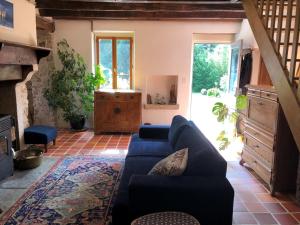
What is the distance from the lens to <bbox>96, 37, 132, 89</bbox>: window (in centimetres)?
591

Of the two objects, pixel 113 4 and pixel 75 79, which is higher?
pixel 113 4

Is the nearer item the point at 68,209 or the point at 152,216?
the point at 152,216

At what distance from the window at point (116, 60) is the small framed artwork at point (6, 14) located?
8.73ft

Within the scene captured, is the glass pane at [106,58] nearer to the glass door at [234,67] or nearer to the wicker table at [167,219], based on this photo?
the glass door at [234,67]

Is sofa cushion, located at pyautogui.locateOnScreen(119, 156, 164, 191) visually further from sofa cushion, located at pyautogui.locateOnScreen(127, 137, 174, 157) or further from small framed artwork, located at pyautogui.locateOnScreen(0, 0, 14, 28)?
small framed artwork, located at pyautogui.locateOnScreen(0, 0, 14, 28)

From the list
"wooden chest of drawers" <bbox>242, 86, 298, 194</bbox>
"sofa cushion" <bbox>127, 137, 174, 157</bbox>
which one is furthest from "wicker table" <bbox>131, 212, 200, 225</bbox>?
"wooden chest of drawers" <bbox>242, 86, 298, 194</bbox>

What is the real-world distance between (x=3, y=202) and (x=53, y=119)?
3358mm

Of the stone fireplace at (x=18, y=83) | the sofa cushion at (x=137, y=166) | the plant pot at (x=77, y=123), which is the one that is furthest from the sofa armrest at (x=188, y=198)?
the plant pot at (x=77, y=123)

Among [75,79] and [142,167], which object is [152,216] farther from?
[75,79]

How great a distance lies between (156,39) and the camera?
568cm

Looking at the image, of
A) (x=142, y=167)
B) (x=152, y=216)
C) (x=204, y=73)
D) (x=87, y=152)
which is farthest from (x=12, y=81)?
(x=204, y=73)

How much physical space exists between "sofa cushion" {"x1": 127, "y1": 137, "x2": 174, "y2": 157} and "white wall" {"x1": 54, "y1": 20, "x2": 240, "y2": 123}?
2.63 meters

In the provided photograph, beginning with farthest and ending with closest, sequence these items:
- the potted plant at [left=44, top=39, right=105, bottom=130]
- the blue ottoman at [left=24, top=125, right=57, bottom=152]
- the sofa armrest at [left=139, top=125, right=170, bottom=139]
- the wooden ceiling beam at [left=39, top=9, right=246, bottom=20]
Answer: the potted plant at [left=44, top=39, right=105, bottom=130] → the wooden ceiling beam at [left=39, top=9, right=246, bottom=20] → the blue ottoman at [left=24, top=125, right=57, bottom=152] → the sofa armrest at [left=139, top=125, right=170, bottom=139]

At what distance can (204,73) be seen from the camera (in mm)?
11078
